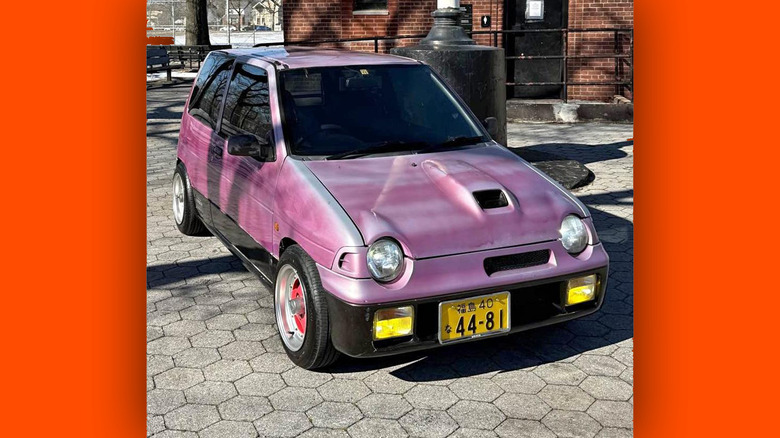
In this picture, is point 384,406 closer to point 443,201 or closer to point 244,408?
point 244,408

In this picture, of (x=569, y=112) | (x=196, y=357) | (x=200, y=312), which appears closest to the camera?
(x=196, y=357)

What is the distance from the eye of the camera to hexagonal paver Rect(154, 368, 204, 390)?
14.8 feet

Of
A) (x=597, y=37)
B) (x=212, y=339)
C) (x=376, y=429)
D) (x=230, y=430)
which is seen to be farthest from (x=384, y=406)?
(x=597, y=37)

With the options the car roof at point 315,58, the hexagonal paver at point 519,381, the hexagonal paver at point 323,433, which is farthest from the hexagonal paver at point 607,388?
the car roof at point 315,58

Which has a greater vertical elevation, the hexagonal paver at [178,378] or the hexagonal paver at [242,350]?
the hexagonal paver at [242,350]

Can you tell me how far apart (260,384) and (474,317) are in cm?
120

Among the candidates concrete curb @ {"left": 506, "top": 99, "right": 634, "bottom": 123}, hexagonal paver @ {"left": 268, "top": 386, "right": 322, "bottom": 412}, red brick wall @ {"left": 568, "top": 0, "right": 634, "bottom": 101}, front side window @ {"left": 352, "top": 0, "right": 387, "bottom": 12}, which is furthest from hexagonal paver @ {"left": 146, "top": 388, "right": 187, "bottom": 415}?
front side window @ {"left": 352, "top": 0, "right": 387, "bottom": 12}

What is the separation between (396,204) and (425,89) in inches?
60.2

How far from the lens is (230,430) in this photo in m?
3.99

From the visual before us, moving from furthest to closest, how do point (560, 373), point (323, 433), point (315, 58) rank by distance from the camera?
point (315, 58)
point (560, 373)
point (323, 433)

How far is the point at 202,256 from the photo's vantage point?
268 inches

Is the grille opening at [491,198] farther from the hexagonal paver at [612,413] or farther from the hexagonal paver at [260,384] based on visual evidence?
the hexagonal paver at [260,384]

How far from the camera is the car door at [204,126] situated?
6.26 meters

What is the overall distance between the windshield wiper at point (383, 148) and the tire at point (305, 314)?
76cm
